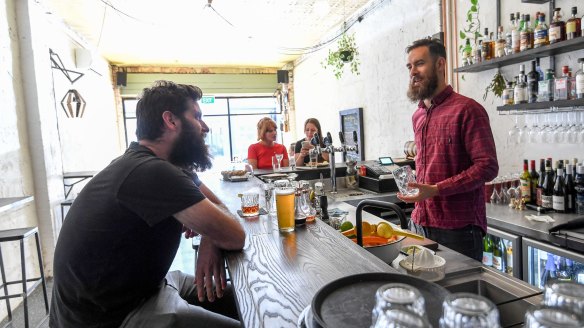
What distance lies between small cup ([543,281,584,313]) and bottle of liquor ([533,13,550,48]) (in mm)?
2172

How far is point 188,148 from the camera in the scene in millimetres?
1542

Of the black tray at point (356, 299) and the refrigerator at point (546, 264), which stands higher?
the black tray at point (356, 299)

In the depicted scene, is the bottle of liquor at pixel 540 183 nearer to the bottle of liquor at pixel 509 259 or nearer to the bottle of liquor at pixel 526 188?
the bottle of liquor at pixel 526 188

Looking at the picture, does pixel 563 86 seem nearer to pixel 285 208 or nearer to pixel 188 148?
pixel 285 208

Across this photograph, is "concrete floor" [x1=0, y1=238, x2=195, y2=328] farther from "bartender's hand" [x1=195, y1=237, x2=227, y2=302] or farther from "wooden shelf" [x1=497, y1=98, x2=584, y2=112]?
"wooden shelf" [x1=497, y1=98, x2=584, y2=112]

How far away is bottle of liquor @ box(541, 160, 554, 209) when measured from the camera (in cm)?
218

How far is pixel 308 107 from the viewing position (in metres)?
7.62

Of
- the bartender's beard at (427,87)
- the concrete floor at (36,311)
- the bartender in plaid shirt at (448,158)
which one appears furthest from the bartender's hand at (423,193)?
the concrete floor at (36,311)

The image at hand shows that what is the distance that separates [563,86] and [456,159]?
3.16 ft

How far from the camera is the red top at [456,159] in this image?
5.47 ft

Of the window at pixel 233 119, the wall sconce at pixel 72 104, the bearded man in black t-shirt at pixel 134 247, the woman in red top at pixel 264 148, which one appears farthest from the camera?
the window at pixel 233 119

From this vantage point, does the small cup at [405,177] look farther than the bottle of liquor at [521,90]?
No

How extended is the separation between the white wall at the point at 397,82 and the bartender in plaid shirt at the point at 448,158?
3.41ft

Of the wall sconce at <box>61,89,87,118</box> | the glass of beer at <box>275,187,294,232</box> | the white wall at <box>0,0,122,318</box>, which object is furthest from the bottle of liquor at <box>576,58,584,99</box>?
the wall sconce at <box>61,89,87,118</box>
